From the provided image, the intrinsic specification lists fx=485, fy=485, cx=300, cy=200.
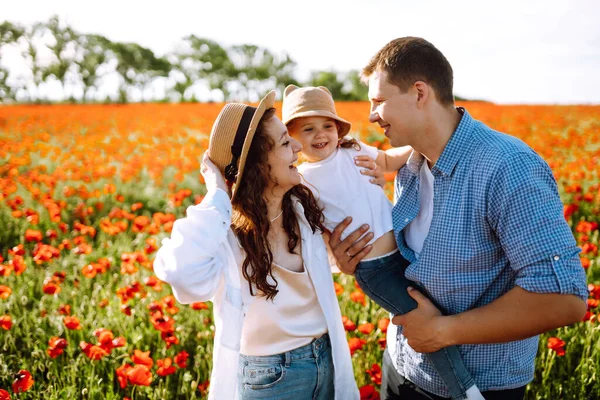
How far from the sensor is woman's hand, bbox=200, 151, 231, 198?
2.01 m

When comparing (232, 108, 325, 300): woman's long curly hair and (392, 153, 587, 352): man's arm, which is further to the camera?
(232, 108, 325, 300): woman's long curly hair

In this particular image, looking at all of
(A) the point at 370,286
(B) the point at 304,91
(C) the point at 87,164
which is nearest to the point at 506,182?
(A) the point at 370,286

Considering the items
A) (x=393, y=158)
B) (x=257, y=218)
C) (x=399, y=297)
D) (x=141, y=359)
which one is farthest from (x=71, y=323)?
(x=393, y=158)

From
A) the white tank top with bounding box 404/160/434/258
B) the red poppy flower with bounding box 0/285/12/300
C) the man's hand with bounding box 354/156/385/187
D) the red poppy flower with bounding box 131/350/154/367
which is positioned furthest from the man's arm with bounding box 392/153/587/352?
the red poppy flower with bounding box 0/285/12/300

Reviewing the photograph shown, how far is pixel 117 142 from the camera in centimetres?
940

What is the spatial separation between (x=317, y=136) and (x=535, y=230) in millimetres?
1328

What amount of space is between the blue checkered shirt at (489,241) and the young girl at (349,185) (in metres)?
0.21

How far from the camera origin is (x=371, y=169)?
98.4 inches

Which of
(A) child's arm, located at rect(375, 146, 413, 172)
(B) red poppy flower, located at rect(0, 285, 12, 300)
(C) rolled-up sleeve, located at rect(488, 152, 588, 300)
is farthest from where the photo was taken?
(B) red poppy flower, located at rect(0, 285, 12, 300)

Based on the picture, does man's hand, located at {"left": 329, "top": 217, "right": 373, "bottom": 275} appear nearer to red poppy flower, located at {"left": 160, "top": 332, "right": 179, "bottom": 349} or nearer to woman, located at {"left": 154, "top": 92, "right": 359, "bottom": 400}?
woman, located at {"left": 154, "top": 92, "right": 359, "bottom": 400}

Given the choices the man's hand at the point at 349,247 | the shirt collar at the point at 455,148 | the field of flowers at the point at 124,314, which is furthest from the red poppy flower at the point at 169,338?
the shirt collar at the point at 455,148

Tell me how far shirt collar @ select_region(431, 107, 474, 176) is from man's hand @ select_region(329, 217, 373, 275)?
0.57m

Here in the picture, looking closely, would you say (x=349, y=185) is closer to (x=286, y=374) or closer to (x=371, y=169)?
(x=371, y=169)

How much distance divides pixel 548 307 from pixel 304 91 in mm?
1585
